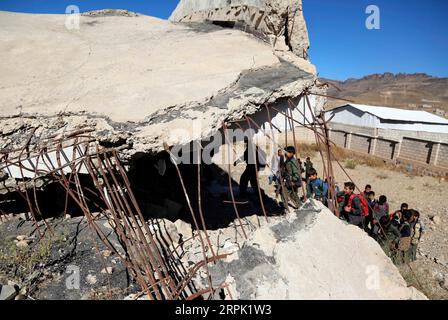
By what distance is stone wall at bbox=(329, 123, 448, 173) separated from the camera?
1034cm

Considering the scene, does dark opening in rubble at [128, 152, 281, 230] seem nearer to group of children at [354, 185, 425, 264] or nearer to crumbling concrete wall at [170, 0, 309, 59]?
group of children at [354, 185, 425, 264]

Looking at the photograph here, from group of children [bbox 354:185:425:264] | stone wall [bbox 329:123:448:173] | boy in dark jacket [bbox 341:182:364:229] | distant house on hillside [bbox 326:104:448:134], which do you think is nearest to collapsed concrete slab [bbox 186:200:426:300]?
boy in dark jacket [bbox 341:182:364:229]

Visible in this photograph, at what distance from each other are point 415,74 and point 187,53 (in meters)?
117

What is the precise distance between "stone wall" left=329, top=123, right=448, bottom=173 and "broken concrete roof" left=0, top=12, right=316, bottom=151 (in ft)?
30.4

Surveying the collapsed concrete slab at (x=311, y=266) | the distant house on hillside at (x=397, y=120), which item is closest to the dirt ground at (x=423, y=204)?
the collapsed concrete slab at (x=311, y=266)

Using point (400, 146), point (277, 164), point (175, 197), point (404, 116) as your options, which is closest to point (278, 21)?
point (277, 164)

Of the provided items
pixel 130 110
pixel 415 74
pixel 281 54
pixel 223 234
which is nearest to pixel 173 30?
pixel 281 54

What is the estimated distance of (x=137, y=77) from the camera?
3.30 meters

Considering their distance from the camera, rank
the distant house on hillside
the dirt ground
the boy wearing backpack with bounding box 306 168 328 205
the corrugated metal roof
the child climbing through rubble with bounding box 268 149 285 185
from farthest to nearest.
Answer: the distant house on hillside → the corrugated metal roof → the child climbing through rubble with bounding box 268 149 285 185 → the boy wearing backpack with bounding box 306 168 328 205 → the dirt ground

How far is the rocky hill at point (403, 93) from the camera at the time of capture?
1772 inches

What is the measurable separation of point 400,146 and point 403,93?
5880 centimetres

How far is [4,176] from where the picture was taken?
9.46 ft

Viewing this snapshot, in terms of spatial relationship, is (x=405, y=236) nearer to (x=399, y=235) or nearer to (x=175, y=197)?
(x=399, y=235)
